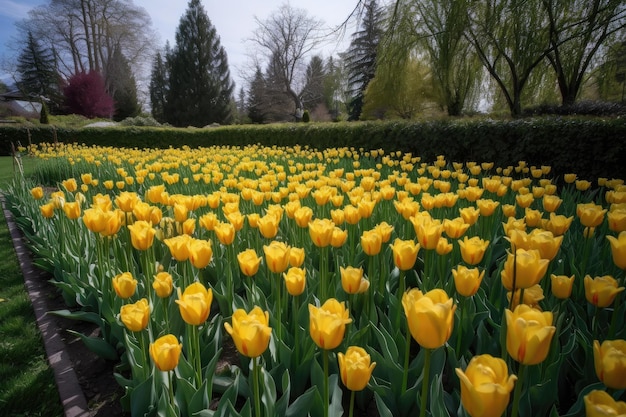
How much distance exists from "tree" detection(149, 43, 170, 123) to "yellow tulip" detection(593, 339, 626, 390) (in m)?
46.3

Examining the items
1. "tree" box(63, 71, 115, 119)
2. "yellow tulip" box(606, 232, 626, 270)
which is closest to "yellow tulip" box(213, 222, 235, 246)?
"yellow tulip" box(606, 232, 626, 270)

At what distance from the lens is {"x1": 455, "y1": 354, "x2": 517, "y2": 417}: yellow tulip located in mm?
746

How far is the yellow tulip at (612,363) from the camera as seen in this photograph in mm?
925

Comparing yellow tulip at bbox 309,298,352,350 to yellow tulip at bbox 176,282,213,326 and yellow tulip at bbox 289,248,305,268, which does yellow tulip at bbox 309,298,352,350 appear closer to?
yellow tulip at bbox 176,282,213,326

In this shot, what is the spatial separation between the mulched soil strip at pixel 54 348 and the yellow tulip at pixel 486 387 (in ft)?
5.45

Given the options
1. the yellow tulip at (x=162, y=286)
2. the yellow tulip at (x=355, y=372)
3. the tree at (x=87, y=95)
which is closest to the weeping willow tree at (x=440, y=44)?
the yellow tulip at (x=162, y=286)

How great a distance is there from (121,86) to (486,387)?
45185 mm

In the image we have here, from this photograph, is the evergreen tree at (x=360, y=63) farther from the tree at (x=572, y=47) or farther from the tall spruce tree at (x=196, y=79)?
the tree at (x=572, y=47)

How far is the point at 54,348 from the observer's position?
2145mm

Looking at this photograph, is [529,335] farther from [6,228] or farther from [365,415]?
[6,228]

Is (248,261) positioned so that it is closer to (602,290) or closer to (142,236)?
(142,236)

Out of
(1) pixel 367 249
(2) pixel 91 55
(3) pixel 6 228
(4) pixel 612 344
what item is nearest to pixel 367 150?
(3) pixel 6 228

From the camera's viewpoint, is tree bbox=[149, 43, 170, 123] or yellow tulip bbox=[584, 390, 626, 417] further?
tree bbox=[149, 43, 170, 123]

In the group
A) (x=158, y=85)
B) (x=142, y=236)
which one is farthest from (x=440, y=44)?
(x=158, y=85)
